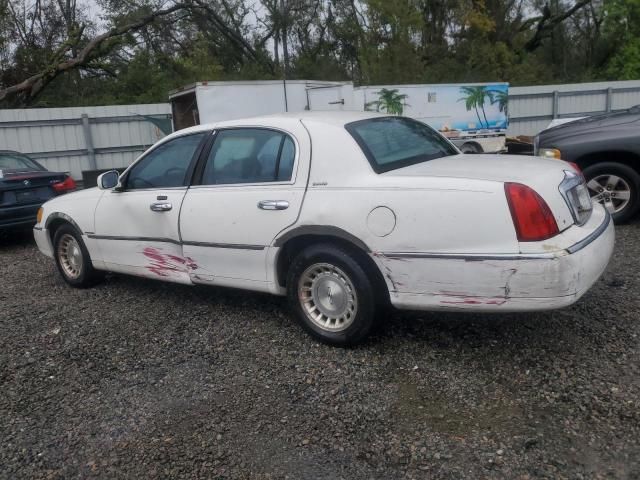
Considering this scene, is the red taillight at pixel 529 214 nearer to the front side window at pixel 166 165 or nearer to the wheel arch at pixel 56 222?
the front side window at pixel 166 165

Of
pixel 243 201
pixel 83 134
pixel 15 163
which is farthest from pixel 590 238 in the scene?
→ pixel 83 134

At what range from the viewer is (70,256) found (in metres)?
5.79

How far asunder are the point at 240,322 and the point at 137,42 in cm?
2271

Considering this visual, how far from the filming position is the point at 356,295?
3.72m

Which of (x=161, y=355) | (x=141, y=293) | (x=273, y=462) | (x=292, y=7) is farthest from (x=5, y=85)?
(x=273, y=462)

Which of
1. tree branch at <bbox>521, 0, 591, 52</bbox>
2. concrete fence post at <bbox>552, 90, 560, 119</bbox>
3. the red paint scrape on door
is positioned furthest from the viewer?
tree branch at <bbox>521, 0, 591, 52</bbox>

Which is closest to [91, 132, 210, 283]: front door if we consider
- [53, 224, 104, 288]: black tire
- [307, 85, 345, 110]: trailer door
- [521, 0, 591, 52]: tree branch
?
[53, 224, 104, 288]: black tire

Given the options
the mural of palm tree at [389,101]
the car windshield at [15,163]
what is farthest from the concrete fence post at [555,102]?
the car windshield at [15,163]

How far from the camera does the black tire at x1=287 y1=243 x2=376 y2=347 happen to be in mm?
3686

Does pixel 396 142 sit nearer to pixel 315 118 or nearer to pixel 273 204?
pixel 315 118

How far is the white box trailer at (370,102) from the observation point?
41.5 ft

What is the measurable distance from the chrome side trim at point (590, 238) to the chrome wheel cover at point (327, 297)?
4.21 feet

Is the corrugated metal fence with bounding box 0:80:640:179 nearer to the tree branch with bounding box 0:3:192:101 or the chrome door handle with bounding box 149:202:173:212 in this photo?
the tree branch with bounding box 0:3:192:101

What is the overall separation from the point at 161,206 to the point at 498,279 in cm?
264
